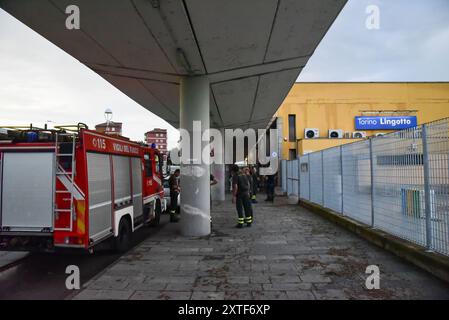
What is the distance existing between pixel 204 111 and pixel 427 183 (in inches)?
206

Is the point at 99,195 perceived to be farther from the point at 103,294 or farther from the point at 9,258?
the point at 9,258

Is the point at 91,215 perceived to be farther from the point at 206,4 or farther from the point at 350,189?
the point at 350,189

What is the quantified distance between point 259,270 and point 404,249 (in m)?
2.61

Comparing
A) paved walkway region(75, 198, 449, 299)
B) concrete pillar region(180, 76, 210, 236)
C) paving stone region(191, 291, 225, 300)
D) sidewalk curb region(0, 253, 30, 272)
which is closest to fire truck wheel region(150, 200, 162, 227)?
paved walkway region(75, 198, 449, 299)

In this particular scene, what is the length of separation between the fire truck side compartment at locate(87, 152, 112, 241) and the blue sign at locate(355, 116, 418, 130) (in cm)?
3126

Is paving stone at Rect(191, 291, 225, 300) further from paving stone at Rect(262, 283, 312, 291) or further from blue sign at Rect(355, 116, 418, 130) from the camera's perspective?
blue sign at Rect(355, 116, 418, 130)

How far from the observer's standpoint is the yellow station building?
32.6m

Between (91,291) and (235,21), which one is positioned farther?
(235,21)

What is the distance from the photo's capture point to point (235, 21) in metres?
6.04

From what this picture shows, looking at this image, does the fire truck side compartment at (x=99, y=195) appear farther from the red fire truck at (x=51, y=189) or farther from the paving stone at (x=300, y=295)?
the paving stone at (x=300, y=295)
